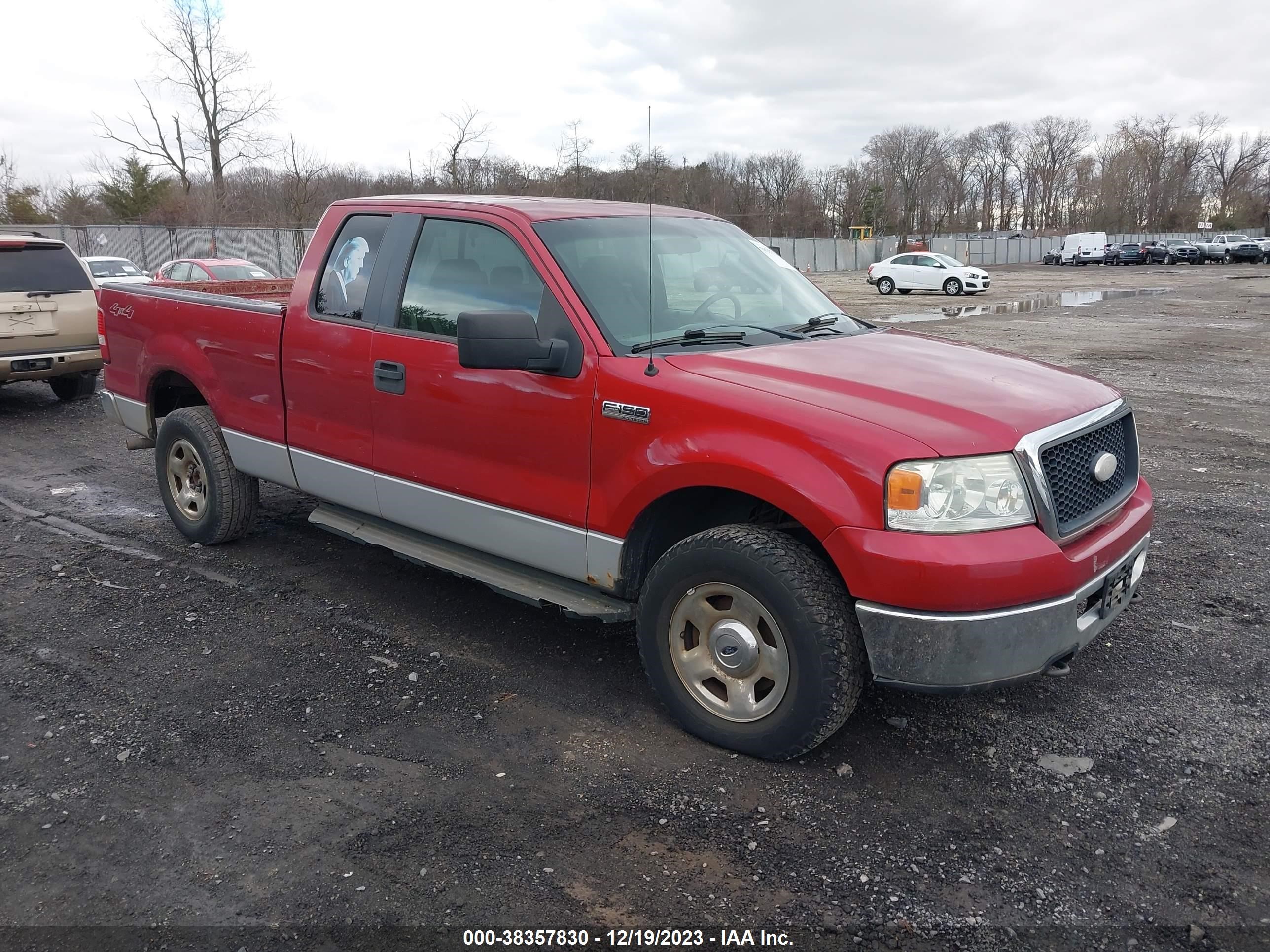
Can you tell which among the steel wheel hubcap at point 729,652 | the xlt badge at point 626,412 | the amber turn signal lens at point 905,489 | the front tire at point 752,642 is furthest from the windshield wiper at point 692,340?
the amber turn signal lens at point 905,489

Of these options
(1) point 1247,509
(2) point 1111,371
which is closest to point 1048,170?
(2) point 1111,371

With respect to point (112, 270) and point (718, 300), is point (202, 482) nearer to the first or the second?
point (718, 300)

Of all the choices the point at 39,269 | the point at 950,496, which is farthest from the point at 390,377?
the point at 39,269

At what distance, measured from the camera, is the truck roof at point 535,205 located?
4234 millimetres

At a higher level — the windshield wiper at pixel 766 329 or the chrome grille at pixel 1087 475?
the windshield wiper at pixel 766 329

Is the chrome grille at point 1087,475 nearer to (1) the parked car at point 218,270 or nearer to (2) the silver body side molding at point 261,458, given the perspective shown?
(2) the silver body side molding at point 261,458

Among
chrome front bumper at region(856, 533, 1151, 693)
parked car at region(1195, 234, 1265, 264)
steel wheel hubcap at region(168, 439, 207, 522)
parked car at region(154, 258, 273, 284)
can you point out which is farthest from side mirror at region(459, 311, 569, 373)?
parked car at region(1195, 234, 1265, 264)

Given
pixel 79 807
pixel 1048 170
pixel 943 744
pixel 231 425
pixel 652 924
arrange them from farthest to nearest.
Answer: pixel 1048 170, pixel 231 425, pixel 943 744, pixel 79 807, pixel 652 924

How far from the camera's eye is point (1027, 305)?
26828 mm

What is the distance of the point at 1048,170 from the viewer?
111750 mm

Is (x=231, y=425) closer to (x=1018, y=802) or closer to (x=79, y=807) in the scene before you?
(x=79, y=807)

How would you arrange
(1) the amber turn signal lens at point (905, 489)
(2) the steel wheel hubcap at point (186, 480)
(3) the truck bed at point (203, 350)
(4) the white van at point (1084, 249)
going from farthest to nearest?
(4) the white van at point (1084, 249) < (2) the steel wheel hubcap at point (186, 480) < (3) the truck bed at point (203, 350) < (1) the amber turn signal lens at point (905, 489)

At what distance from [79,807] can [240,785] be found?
0.51 metres

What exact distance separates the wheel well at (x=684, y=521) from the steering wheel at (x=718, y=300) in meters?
0.83
